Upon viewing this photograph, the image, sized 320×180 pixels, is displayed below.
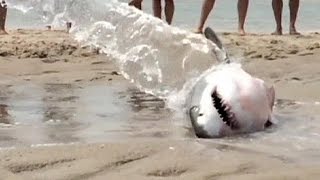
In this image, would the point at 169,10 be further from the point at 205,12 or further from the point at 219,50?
the point at 219,50

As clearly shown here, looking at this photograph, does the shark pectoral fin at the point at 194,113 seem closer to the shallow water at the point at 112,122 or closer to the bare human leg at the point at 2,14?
the shallow water at the point at 112,122

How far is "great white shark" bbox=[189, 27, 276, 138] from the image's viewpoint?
4.57 meters

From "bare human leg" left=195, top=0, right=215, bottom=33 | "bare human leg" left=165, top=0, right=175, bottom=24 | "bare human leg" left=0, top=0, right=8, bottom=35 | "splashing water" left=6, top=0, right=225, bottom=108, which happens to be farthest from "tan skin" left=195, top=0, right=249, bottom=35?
"splashing water" left=6, top=0, right=225, bottom=108

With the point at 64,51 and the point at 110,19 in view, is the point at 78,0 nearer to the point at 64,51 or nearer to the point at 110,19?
the point at 110,19

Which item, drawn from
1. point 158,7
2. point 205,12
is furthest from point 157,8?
point 205,12

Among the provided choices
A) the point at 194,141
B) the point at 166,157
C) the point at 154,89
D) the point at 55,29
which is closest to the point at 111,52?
the point at 154,89

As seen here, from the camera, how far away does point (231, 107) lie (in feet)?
15.2

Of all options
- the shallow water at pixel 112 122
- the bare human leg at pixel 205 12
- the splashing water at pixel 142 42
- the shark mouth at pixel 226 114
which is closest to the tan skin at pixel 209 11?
the bare human leg at pixel 205 12

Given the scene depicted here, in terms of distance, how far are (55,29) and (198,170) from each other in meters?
8.68

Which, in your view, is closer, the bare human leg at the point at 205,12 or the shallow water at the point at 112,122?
the shallow water at the point at 112,122

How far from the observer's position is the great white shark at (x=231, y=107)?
457 cm

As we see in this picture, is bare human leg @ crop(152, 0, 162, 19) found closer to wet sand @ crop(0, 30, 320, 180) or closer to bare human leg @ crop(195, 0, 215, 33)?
bare human leg @ crop(195, 0, 215, 33)

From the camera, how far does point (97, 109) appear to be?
5.63 metres

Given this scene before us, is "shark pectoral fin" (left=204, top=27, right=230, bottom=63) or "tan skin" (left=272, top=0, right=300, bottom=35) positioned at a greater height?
"shark pectoral fin" (left=204, top=27, right=230, bottom=63)
